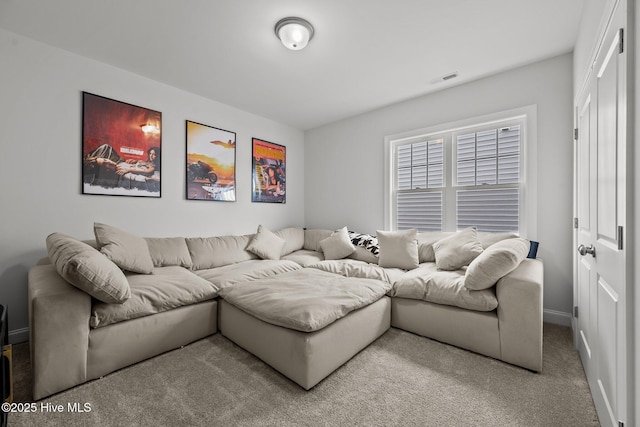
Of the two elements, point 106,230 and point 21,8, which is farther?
point 106,230

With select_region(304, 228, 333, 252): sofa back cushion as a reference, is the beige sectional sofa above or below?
below

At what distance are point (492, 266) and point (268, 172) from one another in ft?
10.8

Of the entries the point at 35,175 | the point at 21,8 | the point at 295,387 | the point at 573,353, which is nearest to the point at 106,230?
the point at 35,175

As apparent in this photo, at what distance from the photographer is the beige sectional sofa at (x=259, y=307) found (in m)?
1.63

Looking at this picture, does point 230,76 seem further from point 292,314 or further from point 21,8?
point 292,314

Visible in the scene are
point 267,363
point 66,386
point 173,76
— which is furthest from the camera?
point 173,76

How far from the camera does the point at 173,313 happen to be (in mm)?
2117

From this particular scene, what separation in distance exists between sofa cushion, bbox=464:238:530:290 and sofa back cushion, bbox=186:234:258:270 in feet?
8.26

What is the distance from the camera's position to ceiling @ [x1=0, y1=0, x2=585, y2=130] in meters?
1.98

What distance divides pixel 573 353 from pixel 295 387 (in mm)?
2097

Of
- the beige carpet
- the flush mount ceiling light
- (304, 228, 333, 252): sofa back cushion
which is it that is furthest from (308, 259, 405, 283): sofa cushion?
the flush mount ceiling light

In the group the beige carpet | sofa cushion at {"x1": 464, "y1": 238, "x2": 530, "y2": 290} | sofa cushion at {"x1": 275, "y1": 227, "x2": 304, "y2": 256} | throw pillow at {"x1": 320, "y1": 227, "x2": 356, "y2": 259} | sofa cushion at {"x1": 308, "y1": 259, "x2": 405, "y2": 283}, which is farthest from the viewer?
sofa cushion at {"x1": 275, "y1": 227, "x2": 304, "y2": 256}

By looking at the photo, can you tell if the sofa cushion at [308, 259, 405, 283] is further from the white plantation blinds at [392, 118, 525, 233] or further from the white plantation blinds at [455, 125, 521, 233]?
the white plantation blinds at [455, 125, 521, 233]

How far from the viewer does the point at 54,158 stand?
8.05ft
